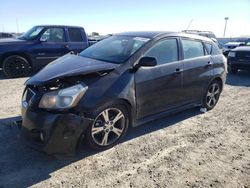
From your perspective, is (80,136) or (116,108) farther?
(116,108)

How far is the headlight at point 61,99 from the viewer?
3.60 meters

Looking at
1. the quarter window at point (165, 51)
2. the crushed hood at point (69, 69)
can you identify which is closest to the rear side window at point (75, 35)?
the crushed hood at point (69, 69)

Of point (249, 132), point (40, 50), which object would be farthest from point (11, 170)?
point (40, 50)

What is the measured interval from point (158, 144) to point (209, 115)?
80.1 inches

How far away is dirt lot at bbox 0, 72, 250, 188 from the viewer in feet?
11.3

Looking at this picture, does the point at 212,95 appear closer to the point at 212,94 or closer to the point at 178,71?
the point at 212,94

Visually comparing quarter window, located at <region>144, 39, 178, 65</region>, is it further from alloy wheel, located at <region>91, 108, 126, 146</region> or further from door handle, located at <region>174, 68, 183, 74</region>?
alloy wheel, located at <region>91, 108, 126, 146</region>

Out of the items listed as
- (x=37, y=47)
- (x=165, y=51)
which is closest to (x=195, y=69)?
(x=165, y=51)

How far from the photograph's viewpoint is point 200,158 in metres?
4.08

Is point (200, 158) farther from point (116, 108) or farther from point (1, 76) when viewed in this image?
point (1, 76)

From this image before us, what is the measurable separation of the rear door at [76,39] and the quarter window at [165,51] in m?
5.75

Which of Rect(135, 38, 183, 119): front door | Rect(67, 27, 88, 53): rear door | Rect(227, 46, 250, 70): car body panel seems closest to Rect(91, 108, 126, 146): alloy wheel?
Rect(135, 38, 183, 119): front door

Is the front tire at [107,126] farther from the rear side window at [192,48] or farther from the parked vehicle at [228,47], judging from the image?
the parked vehicle at [228,47]

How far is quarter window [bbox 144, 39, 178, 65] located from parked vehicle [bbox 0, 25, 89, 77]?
4.91 m
